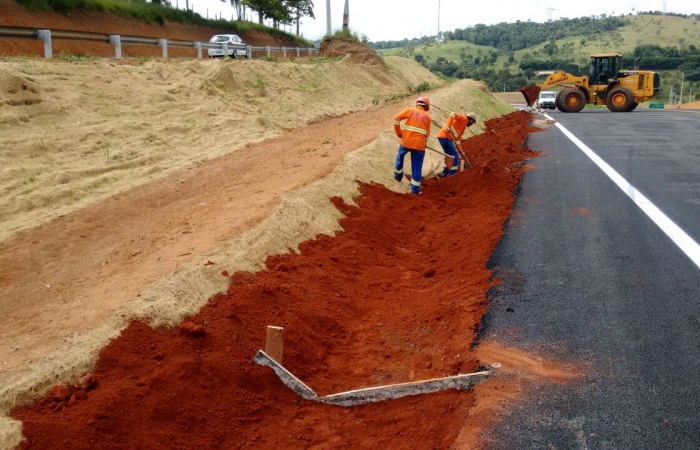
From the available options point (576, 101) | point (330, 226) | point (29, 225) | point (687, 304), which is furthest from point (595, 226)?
point (576, 101)

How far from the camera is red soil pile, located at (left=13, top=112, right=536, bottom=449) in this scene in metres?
4.26

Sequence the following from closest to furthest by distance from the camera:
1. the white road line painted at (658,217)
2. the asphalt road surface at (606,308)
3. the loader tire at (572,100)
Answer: the asphalt road surface at (606,308) < the white road line painted at (658,217) < the loader tire at (572,100)

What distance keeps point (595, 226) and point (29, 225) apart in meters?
7.34

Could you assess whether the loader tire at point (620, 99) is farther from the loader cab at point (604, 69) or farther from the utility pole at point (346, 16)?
the utility pole at point (346, 16)

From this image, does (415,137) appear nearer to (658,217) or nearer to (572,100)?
(658,217)

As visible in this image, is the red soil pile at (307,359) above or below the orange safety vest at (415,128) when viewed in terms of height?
below

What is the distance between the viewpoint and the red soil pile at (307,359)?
4.26 m

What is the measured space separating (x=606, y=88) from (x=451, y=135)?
23987 millimetres

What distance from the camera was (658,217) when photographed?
29.3ft

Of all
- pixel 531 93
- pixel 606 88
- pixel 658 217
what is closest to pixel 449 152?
pixel 658 217

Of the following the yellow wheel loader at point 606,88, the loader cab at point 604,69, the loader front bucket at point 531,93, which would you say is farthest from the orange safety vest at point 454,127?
the loader cab at point 604,69

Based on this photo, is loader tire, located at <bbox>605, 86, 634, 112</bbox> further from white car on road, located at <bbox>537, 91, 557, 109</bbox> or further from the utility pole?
the utility pole

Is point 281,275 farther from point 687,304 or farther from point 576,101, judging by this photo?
point 576,101

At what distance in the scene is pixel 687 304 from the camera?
5727 millimetres
